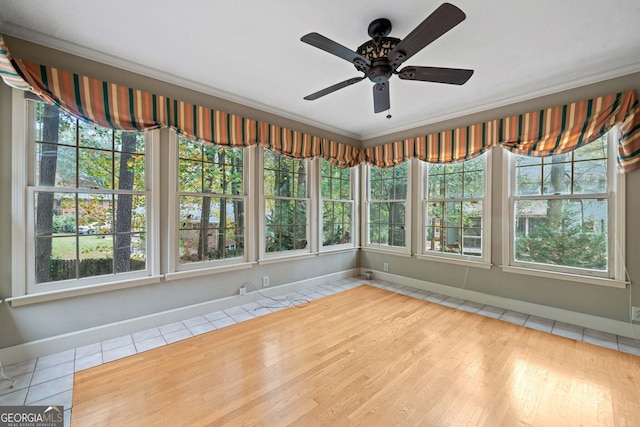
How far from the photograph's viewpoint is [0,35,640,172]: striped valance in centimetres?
220

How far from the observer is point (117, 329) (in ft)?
8.34

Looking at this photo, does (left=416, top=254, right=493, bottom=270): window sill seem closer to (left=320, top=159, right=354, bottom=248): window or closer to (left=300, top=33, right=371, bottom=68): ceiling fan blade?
(left=320, top=159, right=354, bottom=248): window

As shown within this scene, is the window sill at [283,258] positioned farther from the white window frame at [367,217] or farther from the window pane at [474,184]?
the window pane at [474,184]

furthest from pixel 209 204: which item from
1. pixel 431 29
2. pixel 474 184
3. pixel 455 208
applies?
pixel 474 184

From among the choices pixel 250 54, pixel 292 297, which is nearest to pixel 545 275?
pixel 292 297

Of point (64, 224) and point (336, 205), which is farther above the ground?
point (336, 205)

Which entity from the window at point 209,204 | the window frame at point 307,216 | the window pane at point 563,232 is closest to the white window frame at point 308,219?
the window frame at point 307,216

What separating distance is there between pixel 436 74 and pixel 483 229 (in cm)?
239

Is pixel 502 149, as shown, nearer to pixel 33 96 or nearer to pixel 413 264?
pixel 413 264

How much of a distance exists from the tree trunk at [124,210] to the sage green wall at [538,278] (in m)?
3.79

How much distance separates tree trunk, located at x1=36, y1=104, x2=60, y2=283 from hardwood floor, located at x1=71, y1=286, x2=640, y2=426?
3.37 feet

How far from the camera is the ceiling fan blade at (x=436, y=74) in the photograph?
1.90m

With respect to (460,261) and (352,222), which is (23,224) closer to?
(352,222)

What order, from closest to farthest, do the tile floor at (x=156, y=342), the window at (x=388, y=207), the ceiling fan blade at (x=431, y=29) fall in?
the ceiling fan blade at (x=431, y=29)
the tile floor at (x=156, y=342)
the window at (x=388, y=207)
